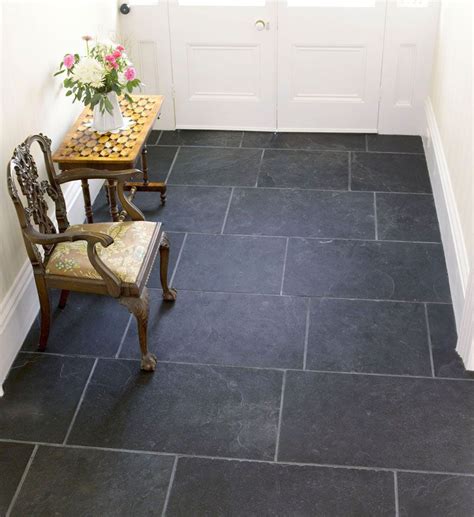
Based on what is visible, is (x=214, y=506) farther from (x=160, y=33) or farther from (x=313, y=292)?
(x=160, y=33)

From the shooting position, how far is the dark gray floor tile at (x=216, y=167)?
5.09 meters

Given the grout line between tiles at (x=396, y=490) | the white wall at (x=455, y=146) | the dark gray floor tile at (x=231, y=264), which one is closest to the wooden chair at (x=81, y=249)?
the dark gray floor tile at (x=231, y=264)

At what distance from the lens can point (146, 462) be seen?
319 cm

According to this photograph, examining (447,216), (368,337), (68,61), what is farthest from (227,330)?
(68,61)

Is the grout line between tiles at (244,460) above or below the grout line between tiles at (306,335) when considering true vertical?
below

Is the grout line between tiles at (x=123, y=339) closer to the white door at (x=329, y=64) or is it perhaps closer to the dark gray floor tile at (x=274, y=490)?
the dark gray floor tile at (x=274, y=490)

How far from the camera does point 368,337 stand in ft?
12.4

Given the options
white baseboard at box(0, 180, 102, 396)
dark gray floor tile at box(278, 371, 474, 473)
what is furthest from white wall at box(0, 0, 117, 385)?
dark gray floor tile at box(278, 371, 474, 473)

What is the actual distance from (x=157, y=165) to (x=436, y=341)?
2334 mm

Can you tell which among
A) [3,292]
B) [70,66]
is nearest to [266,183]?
[70,66]

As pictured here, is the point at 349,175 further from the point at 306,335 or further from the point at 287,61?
the point at 306,335

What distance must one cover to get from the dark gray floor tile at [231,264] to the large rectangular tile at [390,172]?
0.86m

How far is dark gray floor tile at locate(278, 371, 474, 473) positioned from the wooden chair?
726mm

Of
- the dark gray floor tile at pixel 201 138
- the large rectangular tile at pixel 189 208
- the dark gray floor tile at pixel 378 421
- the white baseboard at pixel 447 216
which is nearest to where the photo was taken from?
the dark gray floor tile at pixel 378 421
